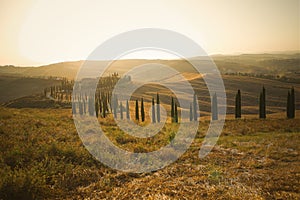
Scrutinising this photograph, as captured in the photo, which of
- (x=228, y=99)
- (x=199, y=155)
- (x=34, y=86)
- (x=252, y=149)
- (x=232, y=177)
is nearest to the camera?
(x=232, y=177)

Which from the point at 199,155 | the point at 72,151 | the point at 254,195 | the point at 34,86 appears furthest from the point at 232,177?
the point at 34,86

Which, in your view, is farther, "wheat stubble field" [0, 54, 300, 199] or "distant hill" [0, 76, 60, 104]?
"distant hill" [0, 76, 60, 104]

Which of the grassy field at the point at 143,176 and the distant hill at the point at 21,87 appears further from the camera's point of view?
the distant hill at the point at 21,87

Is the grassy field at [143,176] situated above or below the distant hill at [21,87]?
below

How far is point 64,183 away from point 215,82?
399 ft

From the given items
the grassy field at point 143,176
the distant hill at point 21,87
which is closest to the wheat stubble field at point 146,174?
the grassy field at point 143,176

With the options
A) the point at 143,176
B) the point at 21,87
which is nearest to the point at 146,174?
the point at 143,176

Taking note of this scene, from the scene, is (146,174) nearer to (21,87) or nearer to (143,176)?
(143,176)

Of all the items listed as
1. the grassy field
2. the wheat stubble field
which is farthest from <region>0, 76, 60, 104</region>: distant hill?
the grassy field

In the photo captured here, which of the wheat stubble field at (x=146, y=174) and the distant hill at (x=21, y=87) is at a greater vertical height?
the distant hill at (x=21, y=87)

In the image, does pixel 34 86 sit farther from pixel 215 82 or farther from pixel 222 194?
pixel 222 194

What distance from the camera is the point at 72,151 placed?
10469mm

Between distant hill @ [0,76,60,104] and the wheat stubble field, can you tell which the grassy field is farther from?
distant hill @ [0,76,60,104]

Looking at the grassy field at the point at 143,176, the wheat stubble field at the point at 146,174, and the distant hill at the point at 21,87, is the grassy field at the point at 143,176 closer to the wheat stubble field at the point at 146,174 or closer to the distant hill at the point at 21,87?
the wheat stubble field at the point at 146,174
